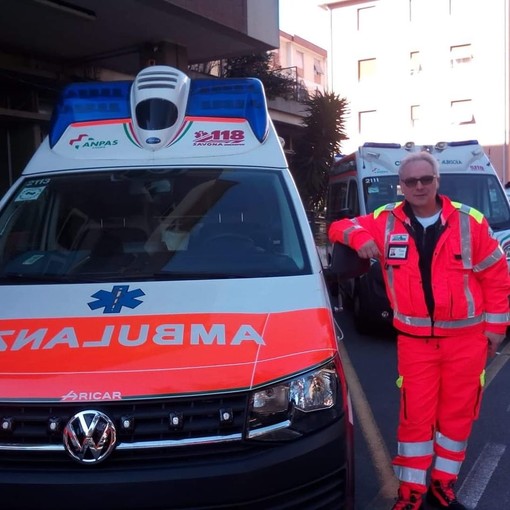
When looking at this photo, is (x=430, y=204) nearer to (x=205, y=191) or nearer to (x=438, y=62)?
(x=205, y=191)

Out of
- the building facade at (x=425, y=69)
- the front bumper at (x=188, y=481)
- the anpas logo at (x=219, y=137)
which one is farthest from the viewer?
the building facade at (x=425, y=69)

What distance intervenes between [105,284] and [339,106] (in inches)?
597

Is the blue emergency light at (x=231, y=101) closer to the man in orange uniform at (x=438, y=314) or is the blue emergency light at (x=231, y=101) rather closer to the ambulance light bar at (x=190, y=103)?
the ambulance light bar at (x=190, y=103)

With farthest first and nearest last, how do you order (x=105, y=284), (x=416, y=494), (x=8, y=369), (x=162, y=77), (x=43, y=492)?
(x=162, y=77)
(x=416, y=494)
(x=105, y=284)
(x=8, y=369)
(x=43, y=492)

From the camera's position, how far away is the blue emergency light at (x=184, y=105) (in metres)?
4.55

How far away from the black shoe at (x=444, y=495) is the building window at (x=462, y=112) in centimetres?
3319

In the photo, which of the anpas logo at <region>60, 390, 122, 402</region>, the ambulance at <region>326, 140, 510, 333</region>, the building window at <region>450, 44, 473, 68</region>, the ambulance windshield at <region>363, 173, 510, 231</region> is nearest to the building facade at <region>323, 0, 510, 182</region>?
the building window at <region>450, 44, 473, 68</region>

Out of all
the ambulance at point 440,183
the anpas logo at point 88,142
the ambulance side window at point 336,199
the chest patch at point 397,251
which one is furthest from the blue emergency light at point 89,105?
the ambulance side window at point 336,199

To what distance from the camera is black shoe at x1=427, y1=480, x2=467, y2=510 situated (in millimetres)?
3682

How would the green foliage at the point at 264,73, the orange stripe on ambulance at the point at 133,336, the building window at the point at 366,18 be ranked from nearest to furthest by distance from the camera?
the orange stripe on ambulance at the point at 133,336, the green foliage at the point at 264,73, the building window at the point at 366,18

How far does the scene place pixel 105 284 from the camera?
11.0ft

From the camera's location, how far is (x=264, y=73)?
683 inches

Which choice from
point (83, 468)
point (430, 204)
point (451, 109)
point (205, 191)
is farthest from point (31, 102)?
point (451, 109)

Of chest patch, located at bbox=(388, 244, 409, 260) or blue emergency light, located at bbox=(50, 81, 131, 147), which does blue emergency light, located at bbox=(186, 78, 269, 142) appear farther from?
chest patch, located at bbox=(388, 244, 409, 260)
